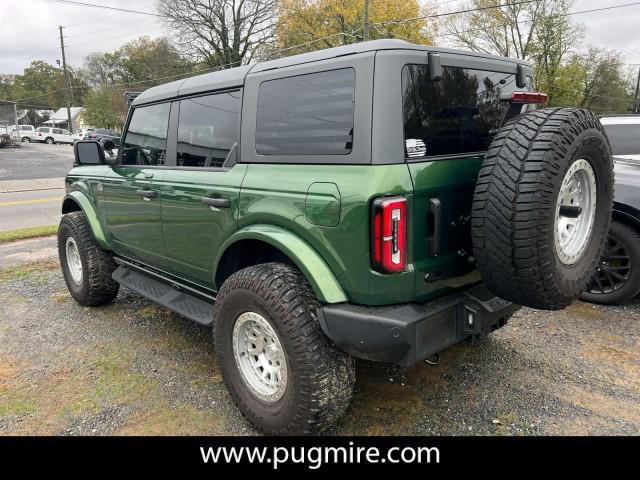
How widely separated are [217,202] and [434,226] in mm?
1293

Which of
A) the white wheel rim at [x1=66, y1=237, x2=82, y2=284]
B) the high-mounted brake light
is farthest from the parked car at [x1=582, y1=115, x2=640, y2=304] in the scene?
the white wheel rim at [x1=66, y1=237, x2=82, y2=284]

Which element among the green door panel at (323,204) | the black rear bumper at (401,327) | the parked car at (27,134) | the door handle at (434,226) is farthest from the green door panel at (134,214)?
the parked car at (27,134)

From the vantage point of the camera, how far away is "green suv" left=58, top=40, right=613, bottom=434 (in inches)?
84.0

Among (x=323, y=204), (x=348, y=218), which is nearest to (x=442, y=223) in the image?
(x=348, y=218)

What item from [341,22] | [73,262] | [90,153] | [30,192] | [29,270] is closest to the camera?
[90,153]

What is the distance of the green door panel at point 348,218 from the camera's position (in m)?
2.13

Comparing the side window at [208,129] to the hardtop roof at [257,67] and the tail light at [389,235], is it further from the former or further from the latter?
the tail light at [389,235]

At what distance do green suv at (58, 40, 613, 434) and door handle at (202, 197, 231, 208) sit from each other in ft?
0.05

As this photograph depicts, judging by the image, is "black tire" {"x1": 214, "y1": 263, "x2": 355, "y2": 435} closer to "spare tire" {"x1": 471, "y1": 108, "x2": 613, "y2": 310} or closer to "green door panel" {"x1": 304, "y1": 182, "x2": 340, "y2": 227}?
"green door panel" {"x1": 304, "y1": 182, "x2": 340, "y2": 227}

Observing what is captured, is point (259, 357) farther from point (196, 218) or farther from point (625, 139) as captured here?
point (625, 139)

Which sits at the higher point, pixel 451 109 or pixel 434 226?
pixel 451 109

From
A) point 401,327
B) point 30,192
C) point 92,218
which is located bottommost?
point 30,192

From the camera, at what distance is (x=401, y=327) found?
2.15 meters
